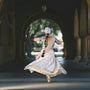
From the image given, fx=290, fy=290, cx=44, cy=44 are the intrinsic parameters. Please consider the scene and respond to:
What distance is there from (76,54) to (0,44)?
1181 centimetres

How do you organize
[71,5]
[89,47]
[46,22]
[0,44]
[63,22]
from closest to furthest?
[0,44], [89,47], [71,5], [63,22], [46,22]

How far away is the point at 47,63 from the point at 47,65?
0.22ft

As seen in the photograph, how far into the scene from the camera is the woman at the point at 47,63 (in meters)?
8.79

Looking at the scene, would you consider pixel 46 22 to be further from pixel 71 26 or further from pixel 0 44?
pixel 0 44

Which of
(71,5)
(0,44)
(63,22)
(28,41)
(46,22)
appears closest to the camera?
(0,44)

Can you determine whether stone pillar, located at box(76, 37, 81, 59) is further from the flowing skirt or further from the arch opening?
the flowing skirt

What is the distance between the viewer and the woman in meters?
8.79

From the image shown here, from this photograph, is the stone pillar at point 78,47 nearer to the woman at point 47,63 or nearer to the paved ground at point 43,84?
the paved ground at point 43,84

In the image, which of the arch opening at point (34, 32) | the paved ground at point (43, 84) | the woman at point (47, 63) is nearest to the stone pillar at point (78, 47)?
the arch opening at point (34, 32)

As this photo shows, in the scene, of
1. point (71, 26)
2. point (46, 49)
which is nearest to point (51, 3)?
point (71, 26)

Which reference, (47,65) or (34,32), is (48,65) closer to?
(47,65)

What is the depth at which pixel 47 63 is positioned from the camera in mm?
8977

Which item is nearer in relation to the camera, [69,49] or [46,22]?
[69,49]

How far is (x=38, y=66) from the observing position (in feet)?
29.0
